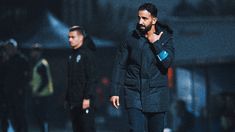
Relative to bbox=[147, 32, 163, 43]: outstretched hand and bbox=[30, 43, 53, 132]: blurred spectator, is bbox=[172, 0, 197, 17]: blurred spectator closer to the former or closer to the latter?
bbox=[30, 43, 53, 132]: blurred spectator

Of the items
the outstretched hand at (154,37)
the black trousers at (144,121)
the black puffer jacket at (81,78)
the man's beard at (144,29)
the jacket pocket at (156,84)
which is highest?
the man's beard at (144,29)

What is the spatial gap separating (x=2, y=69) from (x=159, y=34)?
499cm

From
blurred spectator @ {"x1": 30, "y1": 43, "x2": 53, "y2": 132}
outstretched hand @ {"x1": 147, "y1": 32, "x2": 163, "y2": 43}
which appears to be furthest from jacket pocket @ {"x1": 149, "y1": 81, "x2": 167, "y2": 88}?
blurred spectator @ {"x1": 30, "y1": 43, "x2": 53, "y2": 132}

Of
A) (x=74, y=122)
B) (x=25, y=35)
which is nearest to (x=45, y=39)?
(x=25, y=35)

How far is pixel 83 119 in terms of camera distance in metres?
9.19

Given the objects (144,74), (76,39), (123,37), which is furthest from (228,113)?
(123,37)

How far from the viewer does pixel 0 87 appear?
1202cm

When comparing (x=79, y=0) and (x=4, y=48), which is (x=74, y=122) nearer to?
(x=4, y=48)

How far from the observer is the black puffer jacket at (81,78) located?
9.16m

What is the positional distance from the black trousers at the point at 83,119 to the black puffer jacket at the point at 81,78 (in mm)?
113

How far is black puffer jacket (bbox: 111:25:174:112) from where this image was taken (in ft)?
24.4

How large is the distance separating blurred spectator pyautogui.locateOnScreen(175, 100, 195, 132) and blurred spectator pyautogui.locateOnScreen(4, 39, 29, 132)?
275 cm

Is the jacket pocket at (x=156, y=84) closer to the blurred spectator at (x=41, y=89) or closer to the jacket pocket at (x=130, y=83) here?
the jacket pocket at (x=130, y=83)

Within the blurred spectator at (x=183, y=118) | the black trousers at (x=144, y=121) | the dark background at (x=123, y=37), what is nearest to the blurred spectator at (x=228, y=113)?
the dark background at (x=123, y=37)
